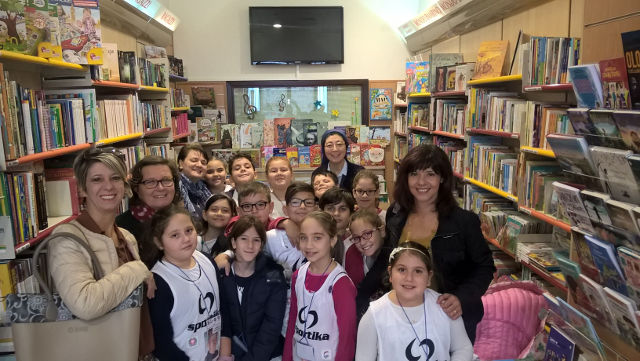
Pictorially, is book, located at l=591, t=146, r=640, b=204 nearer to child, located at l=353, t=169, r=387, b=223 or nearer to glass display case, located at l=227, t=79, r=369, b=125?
child, located at l=353, t=169, r=387, b=223

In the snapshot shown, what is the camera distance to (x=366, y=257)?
208cm

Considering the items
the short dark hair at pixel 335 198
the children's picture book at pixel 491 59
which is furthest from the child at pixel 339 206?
the children's picture book at pixel 491 59

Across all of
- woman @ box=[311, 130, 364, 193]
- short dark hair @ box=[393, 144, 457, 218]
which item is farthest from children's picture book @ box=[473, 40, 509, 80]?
short dark hair @ box=[393, 144, 457, 218]

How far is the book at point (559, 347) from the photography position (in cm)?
161

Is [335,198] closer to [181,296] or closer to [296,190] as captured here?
[296,190]

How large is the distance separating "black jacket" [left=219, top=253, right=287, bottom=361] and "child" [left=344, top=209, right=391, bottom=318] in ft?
1.17

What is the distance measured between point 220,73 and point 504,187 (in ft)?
14.3

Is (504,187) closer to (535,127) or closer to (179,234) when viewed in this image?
(535,127)

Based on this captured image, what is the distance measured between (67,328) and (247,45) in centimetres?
539

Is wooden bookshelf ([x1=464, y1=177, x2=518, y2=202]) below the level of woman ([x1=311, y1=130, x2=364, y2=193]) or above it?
below

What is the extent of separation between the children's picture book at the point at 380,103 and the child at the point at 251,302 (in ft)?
15.3

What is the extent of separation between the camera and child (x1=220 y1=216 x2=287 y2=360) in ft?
6.24

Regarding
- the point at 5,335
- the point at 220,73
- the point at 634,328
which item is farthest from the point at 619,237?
the point at 220,73

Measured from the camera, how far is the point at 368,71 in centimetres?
630
